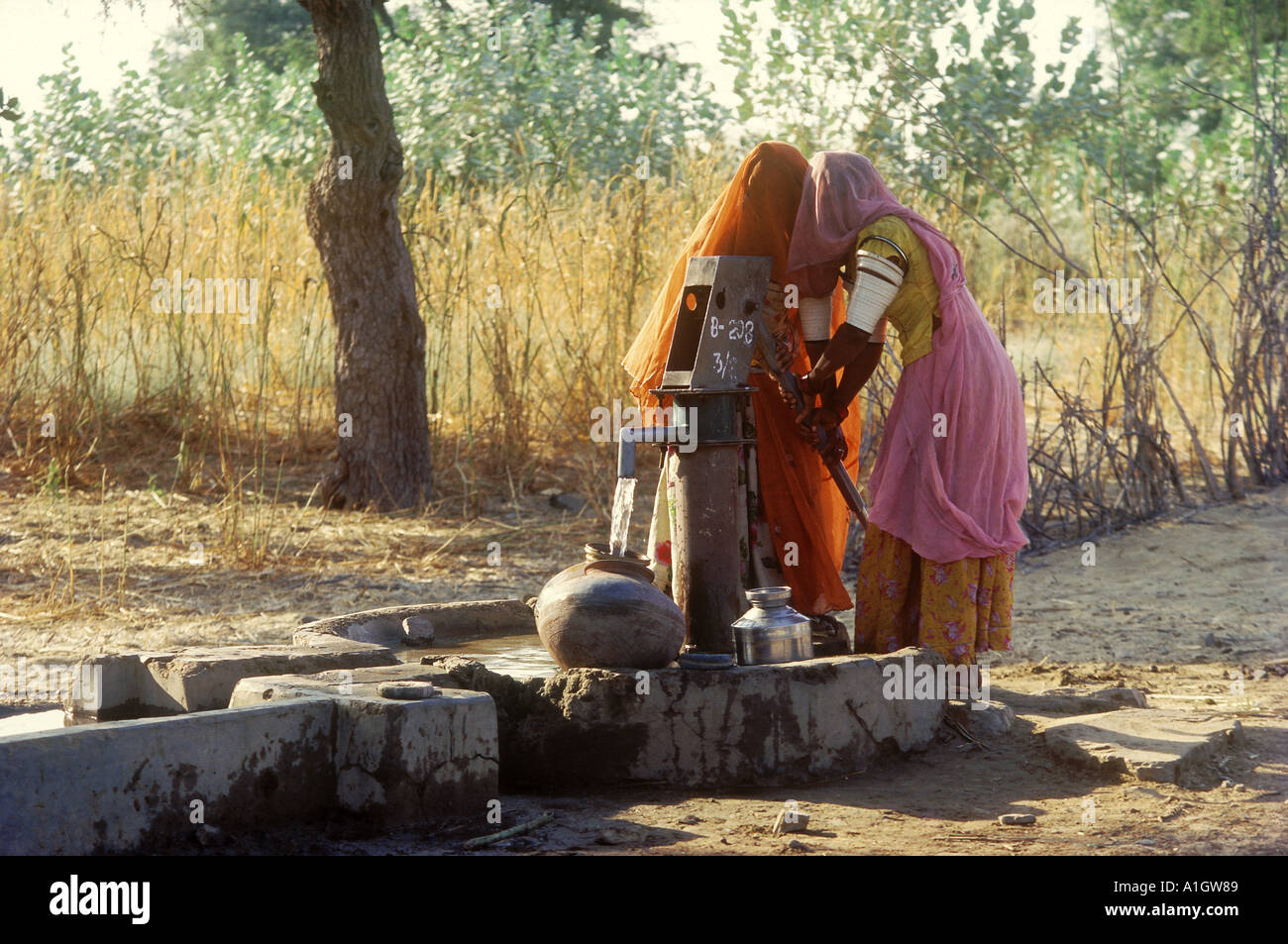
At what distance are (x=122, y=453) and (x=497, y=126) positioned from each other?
611cm

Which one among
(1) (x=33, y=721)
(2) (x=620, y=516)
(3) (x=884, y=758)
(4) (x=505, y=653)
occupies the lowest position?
(3) (x=884, y=758)

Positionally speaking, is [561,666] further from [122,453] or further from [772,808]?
[122,453]

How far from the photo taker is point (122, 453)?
8297 millimetres

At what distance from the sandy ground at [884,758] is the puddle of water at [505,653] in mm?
558

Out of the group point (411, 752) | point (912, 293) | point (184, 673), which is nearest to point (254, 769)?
point (411, 752)

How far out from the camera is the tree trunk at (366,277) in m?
7.18

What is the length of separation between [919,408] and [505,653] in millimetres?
1507

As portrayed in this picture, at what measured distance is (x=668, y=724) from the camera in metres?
3.59

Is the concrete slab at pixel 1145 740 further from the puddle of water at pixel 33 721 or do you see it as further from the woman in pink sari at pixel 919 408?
the puddle of water at pixel 33 721

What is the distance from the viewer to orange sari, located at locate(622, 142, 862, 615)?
4.20m

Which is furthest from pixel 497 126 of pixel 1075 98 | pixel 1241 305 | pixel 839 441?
pixel 839 441

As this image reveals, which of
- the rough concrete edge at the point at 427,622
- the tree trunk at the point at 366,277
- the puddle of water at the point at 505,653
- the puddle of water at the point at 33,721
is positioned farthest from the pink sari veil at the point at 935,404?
the tree trunk at the point at 366,277

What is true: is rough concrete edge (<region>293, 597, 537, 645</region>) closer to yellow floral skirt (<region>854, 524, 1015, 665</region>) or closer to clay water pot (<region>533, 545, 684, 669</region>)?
clay water pot (<region>533, 545, 684, 669</region>)

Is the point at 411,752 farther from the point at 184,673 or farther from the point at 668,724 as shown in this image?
the point at 184,673
